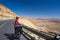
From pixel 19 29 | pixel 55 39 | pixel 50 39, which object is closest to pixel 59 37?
pixel 55 39

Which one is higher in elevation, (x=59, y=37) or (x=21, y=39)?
(x=59, y=37)

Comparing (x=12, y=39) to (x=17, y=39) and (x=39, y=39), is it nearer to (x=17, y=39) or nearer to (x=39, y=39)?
(x=17, y=39)

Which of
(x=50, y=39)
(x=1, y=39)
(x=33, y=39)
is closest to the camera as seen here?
(x=50, y=39)

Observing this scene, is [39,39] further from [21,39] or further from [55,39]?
[55,39]

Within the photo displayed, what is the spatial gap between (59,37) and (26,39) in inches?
240

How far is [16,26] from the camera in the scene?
14.9 meters

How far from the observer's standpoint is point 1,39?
48.5 feet

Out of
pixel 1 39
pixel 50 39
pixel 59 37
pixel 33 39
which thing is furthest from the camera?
pixel 1 39

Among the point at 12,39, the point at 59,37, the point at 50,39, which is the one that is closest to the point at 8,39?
the point at 12,39

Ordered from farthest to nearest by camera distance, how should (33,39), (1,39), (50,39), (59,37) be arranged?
1. (1,39)
2. (33,39)
3. (50,39)
4. (59,37)

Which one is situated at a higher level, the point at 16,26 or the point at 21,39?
the point at 16,26

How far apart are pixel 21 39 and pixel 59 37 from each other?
603 centimetres

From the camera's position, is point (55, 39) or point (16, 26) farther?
point (16, 26)

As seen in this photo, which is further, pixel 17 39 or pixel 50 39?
pixel 17 39
